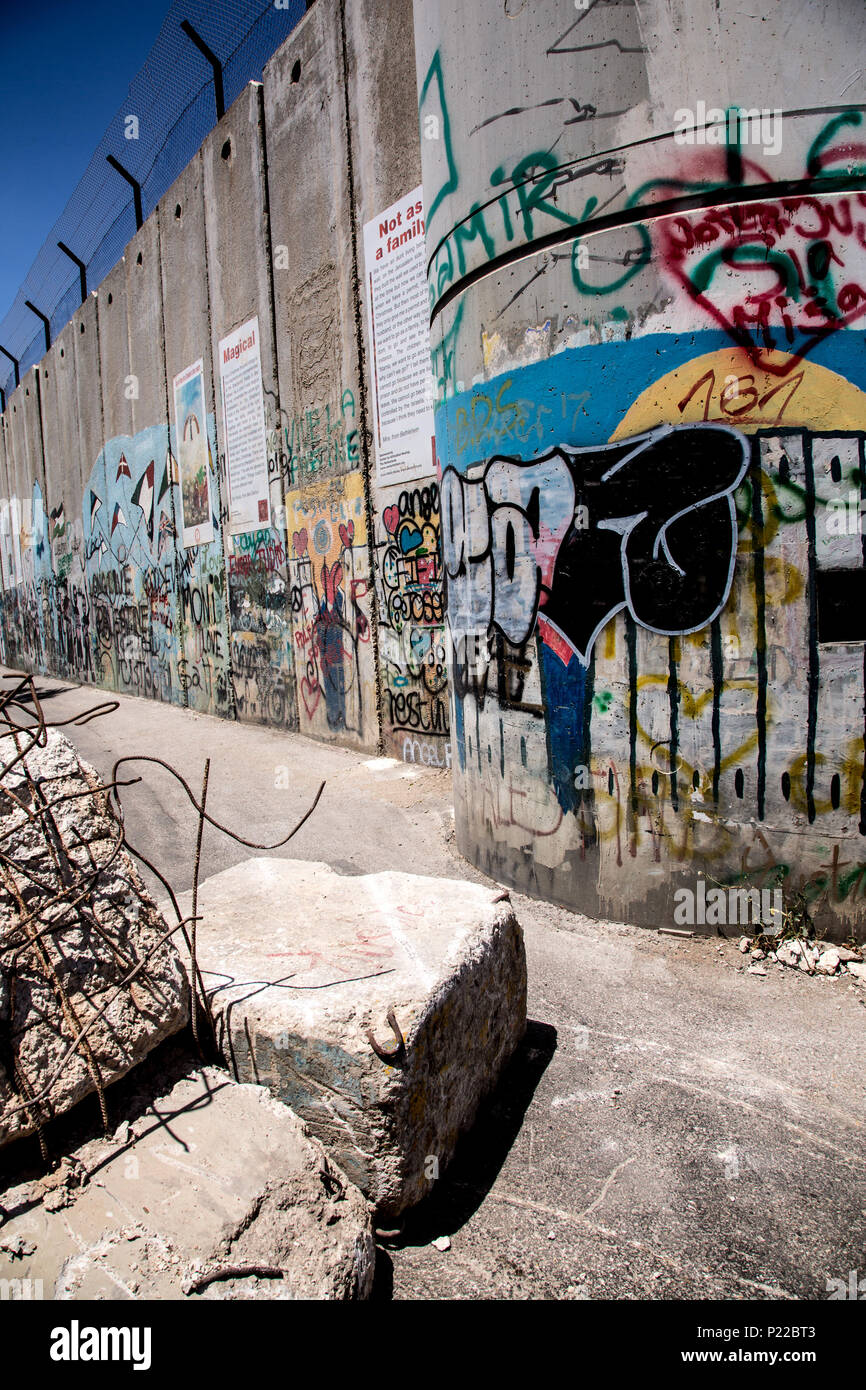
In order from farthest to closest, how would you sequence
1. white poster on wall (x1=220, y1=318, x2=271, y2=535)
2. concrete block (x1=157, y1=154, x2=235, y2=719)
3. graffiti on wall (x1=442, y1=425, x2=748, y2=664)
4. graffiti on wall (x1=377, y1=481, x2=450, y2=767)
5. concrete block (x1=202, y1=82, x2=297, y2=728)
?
concrete block (x1=157, y1=154, x2=235, y2=719), white poster on wall (x1=220, y1=318, x2=271, y2=535), concrete block (x1=202, y1=82, x2=297, y2=728), graffiti on wall (x1=377, y1=481, x2=450, y2=767), graffiti on wall (x1=442, y1=425, x2=748, y2=664)

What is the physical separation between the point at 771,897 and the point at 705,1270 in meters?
2.05

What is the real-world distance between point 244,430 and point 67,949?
9.69 metres

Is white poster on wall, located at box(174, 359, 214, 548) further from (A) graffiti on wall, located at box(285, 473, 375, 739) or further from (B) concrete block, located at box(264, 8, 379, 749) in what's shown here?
(A) graffiti on wall, located at box(285, 473, 375, 739)

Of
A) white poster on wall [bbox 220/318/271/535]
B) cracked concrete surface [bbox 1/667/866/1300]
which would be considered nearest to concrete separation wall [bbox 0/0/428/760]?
white poster on wall [bbox 220/318/271/535]

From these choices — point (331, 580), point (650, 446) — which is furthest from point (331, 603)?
point (650, 446)

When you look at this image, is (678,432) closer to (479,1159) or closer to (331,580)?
(479,1159)

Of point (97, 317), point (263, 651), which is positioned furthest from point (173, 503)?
point (97, 317)

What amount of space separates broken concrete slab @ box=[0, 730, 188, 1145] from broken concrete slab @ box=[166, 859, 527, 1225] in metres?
0.31

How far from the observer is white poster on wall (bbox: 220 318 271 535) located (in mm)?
10375

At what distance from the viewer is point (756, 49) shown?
11.8ft

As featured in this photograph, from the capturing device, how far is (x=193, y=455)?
1262 centimetres

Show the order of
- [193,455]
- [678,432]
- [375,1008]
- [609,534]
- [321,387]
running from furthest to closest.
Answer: [193,455]
[321,387]
[609,534]
[678,432]
[375,1008]

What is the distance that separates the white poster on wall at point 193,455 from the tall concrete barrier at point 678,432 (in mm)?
8421

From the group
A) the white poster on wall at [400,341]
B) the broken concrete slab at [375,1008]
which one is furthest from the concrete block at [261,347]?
the broken concrete slab at [375,1008]
